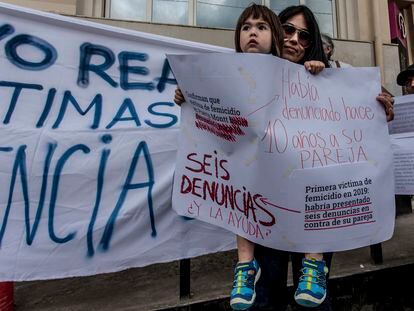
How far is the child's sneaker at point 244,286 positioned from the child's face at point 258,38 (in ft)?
2.97

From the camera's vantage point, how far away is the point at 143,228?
7.17 ft

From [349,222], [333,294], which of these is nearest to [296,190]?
[349,222]

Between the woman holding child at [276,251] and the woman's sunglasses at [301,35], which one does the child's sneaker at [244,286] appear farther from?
the woman's sunglasses at [301,35]

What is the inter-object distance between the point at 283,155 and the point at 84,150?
1.20 meters

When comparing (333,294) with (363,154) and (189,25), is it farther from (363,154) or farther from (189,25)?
(189,25)

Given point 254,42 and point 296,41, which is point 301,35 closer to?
point 296,41

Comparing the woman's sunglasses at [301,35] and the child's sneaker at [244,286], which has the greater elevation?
the woman's sunglasses at [301,35]

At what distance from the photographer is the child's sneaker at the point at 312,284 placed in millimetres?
1319

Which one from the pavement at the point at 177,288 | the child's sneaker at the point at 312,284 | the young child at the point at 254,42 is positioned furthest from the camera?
the pavement at the point at 177,288

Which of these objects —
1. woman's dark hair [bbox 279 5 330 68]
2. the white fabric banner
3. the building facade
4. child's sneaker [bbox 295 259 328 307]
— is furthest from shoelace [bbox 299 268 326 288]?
the building facade

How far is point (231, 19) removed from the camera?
5480 millimetres

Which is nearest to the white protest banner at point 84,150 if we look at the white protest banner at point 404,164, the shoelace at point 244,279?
the shoelace at point 244,279

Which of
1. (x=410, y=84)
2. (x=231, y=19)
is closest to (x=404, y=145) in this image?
(x=410, y=84)

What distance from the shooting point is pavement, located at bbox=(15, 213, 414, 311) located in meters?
2.22
